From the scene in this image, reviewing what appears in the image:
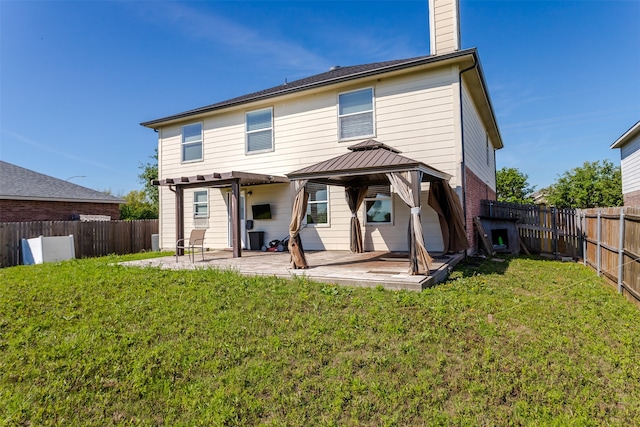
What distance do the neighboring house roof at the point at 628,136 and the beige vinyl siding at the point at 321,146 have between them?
38.9ft

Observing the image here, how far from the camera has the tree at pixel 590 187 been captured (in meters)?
21.0

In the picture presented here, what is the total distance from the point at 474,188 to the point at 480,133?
3.16 meters

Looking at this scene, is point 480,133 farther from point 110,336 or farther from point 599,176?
point 599,176

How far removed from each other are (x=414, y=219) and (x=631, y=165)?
1754 centimetres

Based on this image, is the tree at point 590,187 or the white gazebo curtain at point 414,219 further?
the tree at point 590,187

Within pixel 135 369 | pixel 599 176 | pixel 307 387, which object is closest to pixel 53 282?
pixel 135 369

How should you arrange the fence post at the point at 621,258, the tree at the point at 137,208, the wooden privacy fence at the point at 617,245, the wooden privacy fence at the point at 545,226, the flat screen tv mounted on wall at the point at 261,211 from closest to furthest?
the wooden privacy fence at the point at 617,245 < the fence post at the point at 621,258 < the wooden privacy fence at the point at 545,226 < the flat screen tv mounted on wall at the point at 261,211 < the tree at the point at 137,208

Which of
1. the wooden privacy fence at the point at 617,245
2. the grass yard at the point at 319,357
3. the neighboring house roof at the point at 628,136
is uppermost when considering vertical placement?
the neighboring house roof at the point at 628,136

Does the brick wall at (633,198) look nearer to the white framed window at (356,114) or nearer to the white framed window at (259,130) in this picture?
the white framed window at (356,114)

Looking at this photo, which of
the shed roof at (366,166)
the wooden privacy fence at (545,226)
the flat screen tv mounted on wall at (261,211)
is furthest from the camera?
the flat screen tv mounted on wall at (261,211)

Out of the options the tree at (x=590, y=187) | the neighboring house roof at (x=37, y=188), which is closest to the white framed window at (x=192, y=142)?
the neighboring house roof at (x=37, y=188)

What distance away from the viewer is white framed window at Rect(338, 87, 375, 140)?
9.77 meters

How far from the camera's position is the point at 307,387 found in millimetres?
3041

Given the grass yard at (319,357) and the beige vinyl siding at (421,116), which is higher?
the beige vinyl siding at (421,116)
